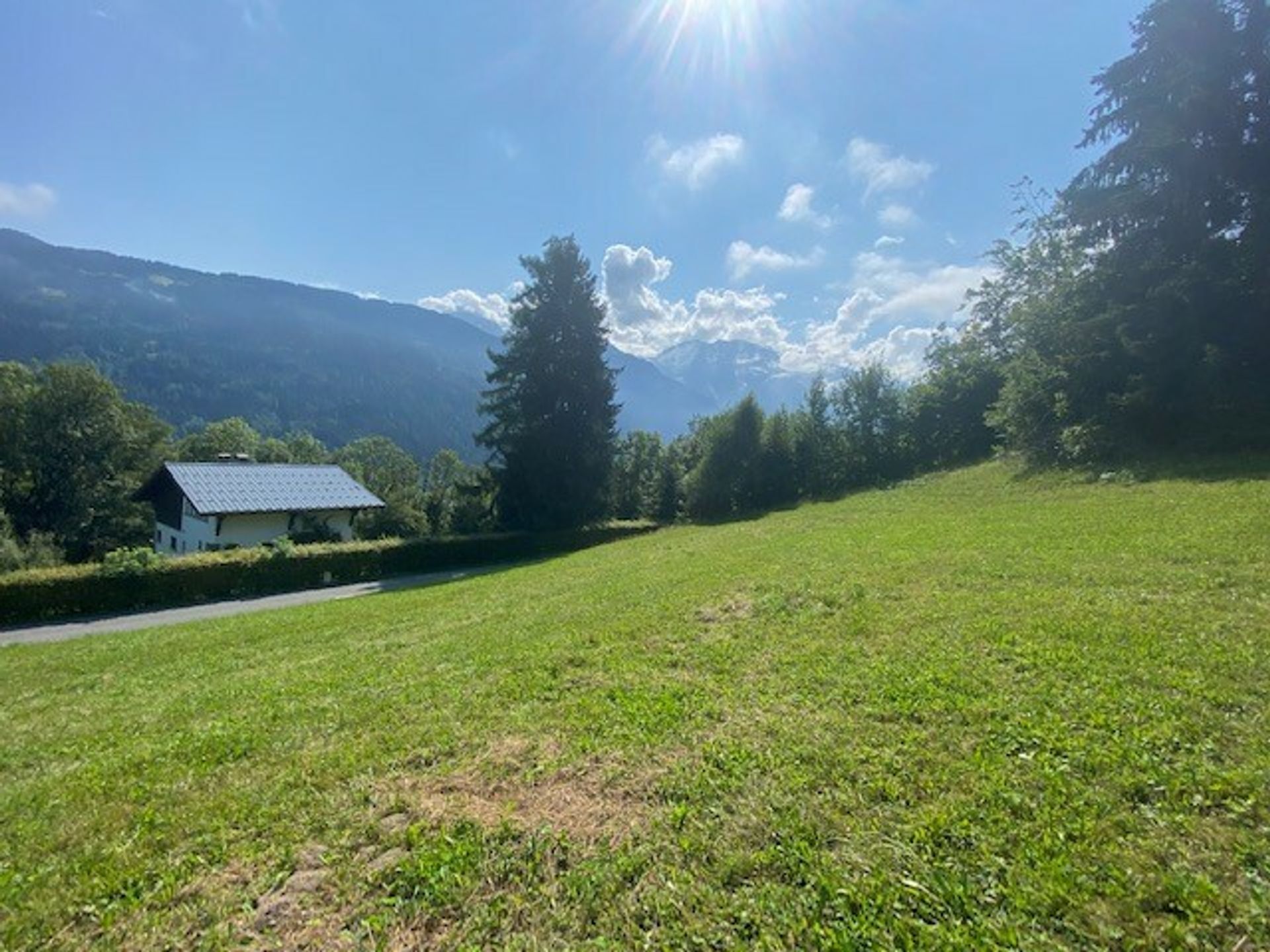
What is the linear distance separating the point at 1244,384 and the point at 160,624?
111 feet

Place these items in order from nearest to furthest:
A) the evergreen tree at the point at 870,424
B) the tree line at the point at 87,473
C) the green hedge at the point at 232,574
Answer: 1. the green hedge at the point at 232,574
2. the evergreen tree at the point at 870,424
3. the tree line at the point at 87,473

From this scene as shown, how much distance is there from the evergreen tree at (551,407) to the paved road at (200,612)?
8.68 m

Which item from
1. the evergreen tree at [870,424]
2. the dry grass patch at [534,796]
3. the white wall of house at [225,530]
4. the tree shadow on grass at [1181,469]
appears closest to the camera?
the dry grass patch at [534,796]

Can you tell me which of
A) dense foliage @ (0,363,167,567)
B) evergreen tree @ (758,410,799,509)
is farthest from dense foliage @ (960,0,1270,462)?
dense foliage @ (0,363,167,567)

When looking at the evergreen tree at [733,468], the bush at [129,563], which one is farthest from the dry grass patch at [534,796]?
the evergreen tree at [733,468]

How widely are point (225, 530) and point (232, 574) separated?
9.73m

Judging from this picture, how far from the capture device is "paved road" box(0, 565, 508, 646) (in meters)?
16.2

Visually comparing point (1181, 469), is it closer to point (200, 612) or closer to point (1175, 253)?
point (1175, 253)

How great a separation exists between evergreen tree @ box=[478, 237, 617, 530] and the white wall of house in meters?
11.0

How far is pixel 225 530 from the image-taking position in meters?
29.3

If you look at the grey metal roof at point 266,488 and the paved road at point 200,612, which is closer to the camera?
the paved road at point 200,612

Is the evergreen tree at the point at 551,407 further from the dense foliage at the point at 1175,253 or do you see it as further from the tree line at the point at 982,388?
the dense foliage at the point at 1175,253

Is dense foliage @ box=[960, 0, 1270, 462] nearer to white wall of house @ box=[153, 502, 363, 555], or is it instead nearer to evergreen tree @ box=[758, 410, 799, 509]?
evergreen tree @ box=[758, 410, 799, 509]

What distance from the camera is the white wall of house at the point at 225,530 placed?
28.8 m
